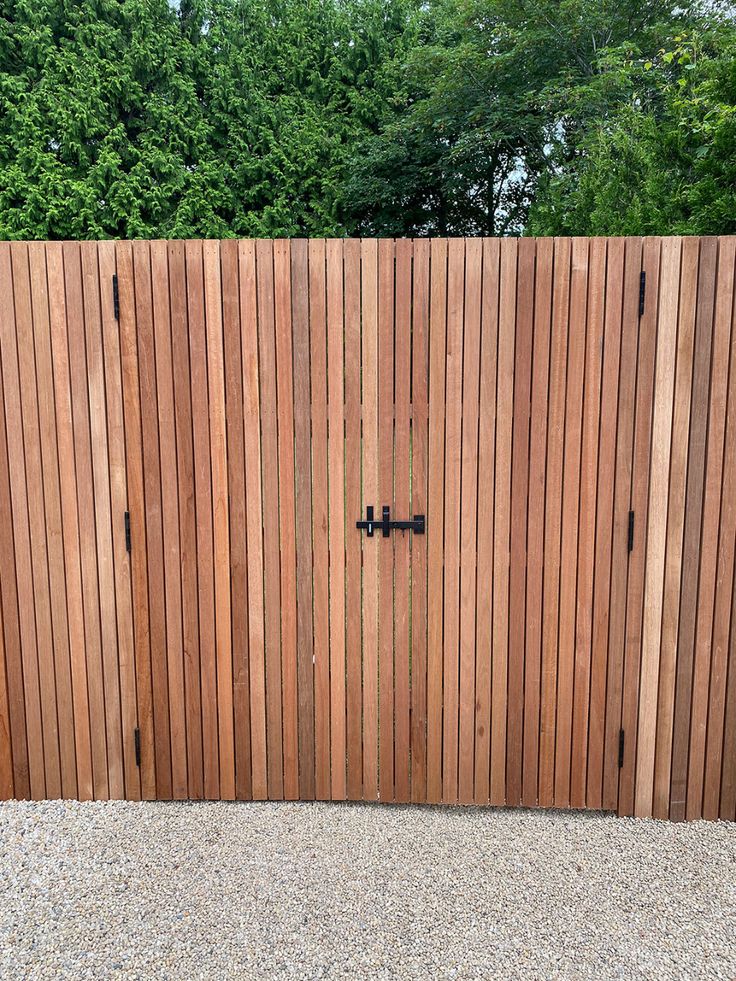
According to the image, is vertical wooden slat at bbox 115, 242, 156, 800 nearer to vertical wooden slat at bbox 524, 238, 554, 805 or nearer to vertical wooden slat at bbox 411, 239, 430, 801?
vertical wooden slat at bbox 411, 239, 430, 801

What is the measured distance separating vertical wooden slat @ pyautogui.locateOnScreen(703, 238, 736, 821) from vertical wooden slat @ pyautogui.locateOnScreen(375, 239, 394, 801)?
134 centimetres

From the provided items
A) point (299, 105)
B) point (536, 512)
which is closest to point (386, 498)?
point (536, 512)

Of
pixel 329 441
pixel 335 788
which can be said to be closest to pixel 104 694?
pixel 335 788

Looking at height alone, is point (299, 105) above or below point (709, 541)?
above

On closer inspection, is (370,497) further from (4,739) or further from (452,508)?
(4,739)

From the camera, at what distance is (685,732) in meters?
3.03

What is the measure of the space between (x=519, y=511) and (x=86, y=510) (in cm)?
186

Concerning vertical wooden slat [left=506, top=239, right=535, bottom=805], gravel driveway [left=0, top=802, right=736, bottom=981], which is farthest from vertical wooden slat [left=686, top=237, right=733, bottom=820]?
vertical wooden slat [left=506, top=239, right=535, bottom=805]

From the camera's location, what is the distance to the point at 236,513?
2.99 metres

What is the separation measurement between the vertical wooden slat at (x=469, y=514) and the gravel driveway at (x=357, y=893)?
12.3 inches

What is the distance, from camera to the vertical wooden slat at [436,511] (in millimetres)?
2822

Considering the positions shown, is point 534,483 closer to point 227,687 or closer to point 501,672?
point 501,672

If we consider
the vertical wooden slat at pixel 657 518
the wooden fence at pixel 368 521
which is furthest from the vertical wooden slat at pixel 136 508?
the vertical wooden slat at pixel 657 518

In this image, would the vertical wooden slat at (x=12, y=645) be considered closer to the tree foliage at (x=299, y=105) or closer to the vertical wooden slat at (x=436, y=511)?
the vertical wooden slat at (x=436, y=511)
